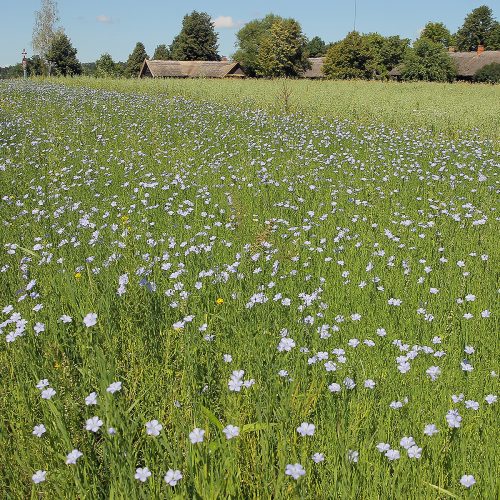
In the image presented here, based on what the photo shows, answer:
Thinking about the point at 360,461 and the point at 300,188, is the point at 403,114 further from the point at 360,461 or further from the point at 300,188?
the point at 360,461

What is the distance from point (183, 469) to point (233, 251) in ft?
9.39

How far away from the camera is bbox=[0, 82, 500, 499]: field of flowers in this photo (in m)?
2.06

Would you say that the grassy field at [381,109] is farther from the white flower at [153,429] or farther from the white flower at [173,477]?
the white flower at [173,477]

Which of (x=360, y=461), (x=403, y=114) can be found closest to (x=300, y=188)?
(x=360, y=461)

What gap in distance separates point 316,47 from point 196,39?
58612mm

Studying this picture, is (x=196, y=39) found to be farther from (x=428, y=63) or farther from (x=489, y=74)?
(x=489, y=74)

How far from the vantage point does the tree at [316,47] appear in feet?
427

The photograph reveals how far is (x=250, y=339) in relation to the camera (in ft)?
9.39

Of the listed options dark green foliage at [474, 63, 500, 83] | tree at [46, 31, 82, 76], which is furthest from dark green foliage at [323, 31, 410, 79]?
tree at [46, 31, 82, 76]

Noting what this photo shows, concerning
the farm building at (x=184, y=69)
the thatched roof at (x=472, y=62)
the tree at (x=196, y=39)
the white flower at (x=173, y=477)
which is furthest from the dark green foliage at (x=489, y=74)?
the white flower at (x=173, y=477)

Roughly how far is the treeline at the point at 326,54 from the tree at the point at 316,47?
101 ft

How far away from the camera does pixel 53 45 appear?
6059 centimetres

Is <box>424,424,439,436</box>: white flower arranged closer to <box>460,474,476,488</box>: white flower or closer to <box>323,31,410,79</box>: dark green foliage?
<box>460,474,476,488</box>: white flower

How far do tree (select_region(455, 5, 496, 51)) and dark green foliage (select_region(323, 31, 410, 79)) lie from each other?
144 feet
